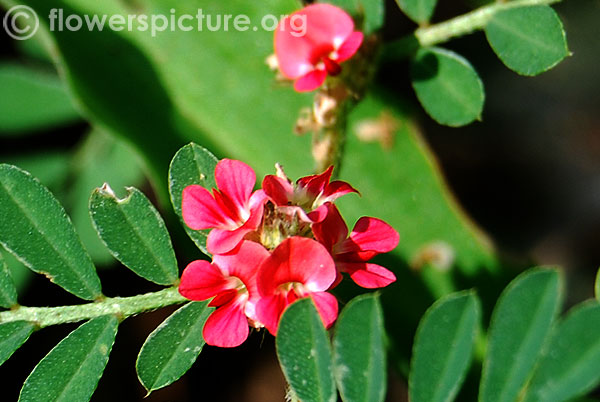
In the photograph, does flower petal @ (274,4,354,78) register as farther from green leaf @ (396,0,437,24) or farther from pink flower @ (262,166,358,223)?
pink flower @ (262,166,358,223)

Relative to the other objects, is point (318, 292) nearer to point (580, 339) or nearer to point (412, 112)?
point (580, 339)

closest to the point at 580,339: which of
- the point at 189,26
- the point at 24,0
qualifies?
the point at 189,26

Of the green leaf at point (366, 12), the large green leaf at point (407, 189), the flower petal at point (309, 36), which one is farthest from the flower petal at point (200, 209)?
the large green leaf at point (407, 189)

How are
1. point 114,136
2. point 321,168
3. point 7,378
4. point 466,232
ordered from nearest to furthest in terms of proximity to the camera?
point 321,168 < point 114,136 < point 466,232 < point 7,378

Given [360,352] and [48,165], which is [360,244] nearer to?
[360,352]

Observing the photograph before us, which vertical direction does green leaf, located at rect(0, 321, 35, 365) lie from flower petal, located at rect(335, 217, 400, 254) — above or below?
below

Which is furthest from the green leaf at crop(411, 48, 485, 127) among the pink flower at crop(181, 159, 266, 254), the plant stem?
the plant stem

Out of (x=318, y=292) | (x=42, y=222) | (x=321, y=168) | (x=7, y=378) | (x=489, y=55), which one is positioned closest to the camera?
(x=318, y=292)

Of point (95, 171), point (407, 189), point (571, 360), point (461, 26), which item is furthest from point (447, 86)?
point (95, 171)

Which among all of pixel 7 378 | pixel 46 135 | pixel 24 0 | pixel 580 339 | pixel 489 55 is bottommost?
pixel 7 378
